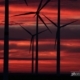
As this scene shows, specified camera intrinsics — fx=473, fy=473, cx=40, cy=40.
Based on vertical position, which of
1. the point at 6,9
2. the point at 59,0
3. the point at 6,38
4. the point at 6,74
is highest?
the point at 59,0

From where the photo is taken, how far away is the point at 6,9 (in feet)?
106

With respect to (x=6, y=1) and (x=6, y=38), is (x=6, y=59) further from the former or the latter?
(x=6, y=1)

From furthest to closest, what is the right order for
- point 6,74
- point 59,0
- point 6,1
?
point 59,0
point 6,1
point 6,74

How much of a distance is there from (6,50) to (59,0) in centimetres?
1896

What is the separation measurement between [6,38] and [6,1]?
110 inches

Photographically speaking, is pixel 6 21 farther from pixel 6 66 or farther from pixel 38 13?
pixel 38 13

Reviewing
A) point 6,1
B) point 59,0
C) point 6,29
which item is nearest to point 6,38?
point 6,29

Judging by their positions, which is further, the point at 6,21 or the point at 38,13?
the point at 38,13

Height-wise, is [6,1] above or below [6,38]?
above

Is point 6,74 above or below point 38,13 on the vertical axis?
below

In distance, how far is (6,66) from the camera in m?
30.4

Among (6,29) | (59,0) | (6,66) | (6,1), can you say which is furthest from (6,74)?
(59,0)

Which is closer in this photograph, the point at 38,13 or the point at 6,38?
the point at 6,38

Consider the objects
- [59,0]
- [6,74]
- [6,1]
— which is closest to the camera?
[6,74]
